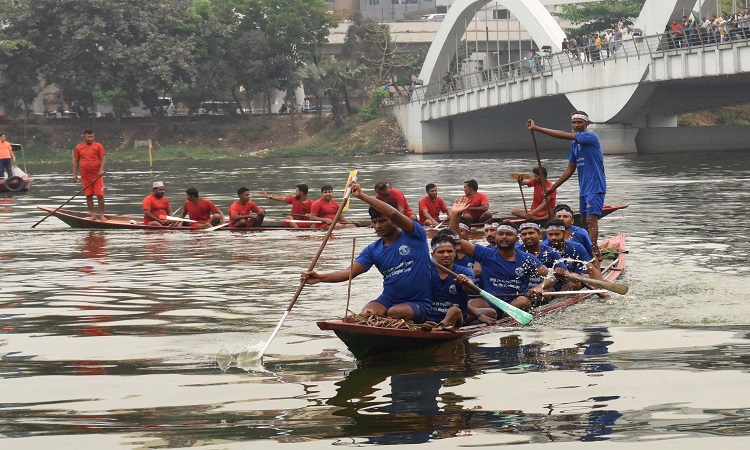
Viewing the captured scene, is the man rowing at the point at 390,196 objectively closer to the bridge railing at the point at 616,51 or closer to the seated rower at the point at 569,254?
the seated rower at the point at 569,254

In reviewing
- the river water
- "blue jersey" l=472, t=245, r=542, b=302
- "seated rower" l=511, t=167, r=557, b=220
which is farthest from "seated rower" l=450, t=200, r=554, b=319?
"seated rower" l=511, t=167, r=557, b=220

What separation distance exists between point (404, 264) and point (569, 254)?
364cm

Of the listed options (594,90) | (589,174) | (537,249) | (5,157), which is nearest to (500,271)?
(537,249)

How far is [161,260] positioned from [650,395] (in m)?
12.1

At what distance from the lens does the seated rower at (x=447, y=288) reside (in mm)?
11852

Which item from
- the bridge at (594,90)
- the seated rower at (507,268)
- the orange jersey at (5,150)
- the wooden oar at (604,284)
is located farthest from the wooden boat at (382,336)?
the bridge at (594,90)

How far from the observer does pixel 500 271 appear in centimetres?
1345

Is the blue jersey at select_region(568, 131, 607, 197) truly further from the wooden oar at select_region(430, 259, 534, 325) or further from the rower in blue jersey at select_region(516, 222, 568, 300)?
the wooden oar at select_region(430, 259, 534, 325)

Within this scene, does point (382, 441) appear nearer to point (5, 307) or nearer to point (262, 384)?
point (262, 384)

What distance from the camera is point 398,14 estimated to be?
122812 millimetres

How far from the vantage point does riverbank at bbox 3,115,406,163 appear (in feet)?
266

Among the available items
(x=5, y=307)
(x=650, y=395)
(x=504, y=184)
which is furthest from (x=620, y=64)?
(x=650, y=395)

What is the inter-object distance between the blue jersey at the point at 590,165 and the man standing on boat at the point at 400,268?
6128mm

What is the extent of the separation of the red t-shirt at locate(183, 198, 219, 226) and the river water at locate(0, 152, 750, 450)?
11.1 feet
